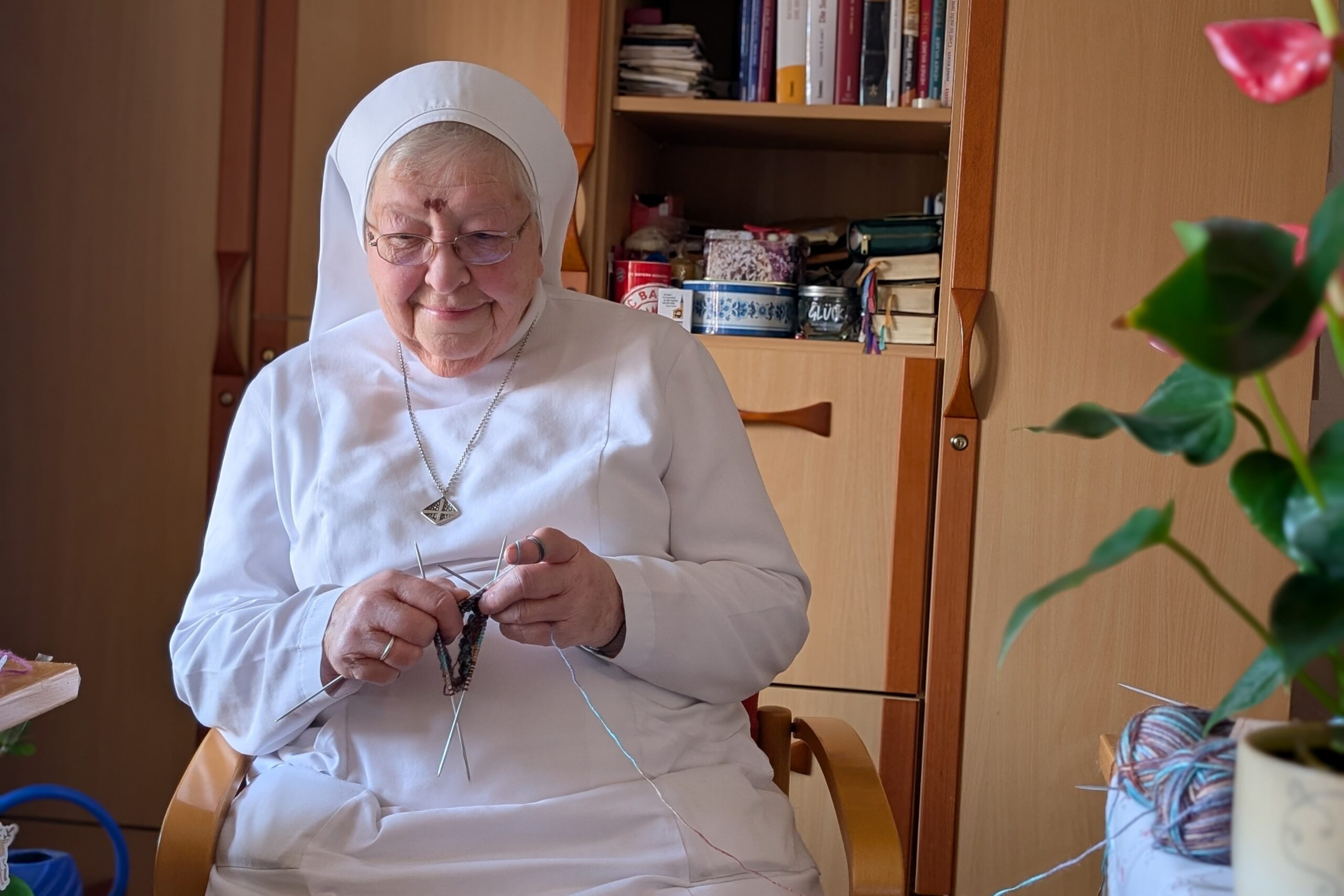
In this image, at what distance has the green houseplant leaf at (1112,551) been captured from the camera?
528 millimetres

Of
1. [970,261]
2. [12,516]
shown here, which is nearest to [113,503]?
[12,516]

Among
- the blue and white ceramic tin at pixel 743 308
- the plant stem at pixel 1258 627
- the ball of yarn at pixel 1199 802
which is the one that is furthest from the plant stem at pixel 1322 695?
the blue and white ceramic tin at pixel 743 308

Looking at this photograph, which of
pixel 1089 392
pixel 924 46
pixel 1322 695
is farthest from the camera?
pixel 924 46

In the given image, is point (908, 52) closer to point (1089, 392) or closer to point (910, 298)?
point (910, 298)

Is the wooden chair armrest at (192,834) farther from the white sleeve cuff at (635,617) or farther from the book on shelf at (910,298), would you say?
the book on shelf at (910,298)

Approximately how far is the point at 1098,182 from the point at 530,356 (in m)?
1.12

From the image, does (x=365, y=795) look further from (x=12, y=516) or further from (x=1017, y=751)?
(x=12, y=516)

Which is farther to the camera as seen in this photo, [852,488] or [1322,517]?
[852,488]

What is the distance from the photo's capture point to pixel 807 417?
2197 mm

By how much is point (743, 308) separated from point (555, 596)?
118 centimetres

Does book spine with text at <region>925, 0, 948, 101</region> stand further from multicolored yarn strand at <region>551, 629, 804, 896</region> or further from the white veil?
multicolored yarn strand at <region>551, 629, 804, 896</region>

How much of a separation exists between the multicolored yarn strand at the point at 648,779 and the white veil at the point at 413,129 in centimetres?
40

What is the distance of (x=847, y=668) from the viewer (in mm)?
2205

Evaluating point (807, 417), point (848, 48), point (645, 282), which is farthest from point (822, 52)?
point (807, 417)
